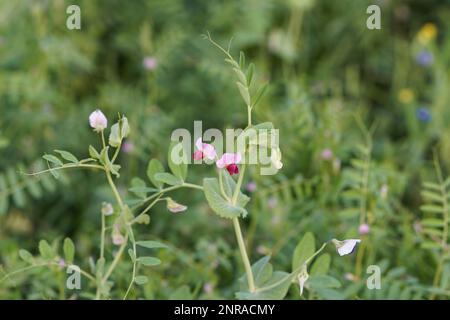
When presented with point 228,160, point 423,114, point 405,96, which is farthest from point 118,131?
point 405,96

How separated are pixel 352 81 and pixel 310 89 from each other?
15cm

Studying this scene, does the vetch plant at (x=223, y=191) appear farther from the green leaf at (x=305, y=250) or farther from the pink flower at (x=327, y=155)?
the pink flower at (x=327, y=155)

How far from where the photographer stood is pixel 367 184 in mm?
1369

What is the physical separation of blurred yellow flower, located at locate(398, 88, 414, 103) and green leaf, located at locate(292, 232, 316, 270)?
0.98 m

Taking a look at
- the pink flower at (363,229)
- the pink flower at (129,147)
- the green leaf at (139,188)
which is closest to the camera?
the green leaf at (139,188)

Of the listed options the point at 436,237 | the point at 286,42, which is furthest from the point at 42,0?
the point at 436,237

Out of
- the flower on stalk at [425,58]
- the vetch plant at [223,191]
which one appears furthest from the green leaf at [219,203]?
the flower on stalk at [425,58]

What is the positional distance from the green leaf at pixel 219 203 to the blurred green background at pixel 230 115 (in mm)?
239

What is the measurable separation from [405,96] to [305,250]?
104cm

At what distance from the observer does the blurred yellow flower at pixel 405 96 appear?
1996 millimetres

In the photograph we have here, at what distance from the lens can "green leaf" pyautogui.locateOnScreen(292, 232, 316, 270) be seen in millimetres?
1100

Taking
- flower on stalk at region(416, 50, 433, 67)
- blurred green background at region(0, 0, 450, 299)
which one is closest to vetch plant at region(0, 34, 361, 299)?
blurred green background at region(0, 0, 450, 299)

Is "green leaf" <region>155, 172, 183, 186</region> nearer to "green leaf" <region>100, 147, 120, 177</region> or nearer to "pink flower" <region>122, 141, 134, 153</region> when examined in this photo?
"green leaf" <region>100, 147, 120, 177</region>
